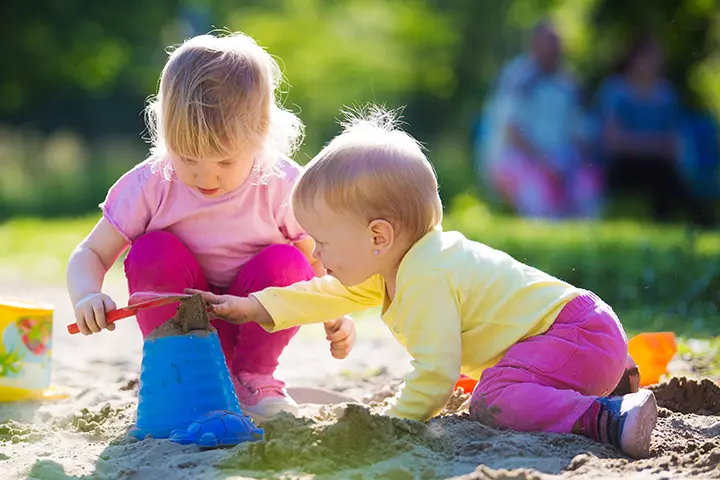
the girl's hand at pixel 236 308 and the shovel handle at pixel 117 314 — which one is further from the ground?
the girl's hand at pixel 236 308

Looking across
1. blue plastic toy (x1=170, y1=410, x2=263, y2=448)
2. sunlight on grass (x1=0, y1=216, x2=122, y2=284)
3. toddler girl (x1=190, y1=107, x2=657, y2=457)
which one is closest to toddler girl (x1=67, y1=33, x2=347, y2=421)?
toddler girl (x1=190, y1=107, x2=657, y2=457)

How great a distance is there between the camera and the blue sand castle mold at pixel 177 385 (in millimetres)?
2484

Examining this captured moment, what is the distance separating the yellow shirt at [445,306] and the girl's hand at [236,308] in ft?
0.09

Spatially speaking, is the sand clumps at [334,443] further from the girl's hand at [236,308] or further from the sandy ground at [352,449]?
the girl's hand at [236,308]

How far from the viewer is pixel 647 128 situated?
10758mm

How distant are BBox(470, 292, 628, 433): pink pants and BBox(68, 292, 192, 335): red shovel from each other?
2.68 ft

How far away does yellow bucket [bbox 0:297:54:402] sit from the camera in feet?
10.00

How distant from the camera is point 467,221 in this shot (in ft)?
28.4

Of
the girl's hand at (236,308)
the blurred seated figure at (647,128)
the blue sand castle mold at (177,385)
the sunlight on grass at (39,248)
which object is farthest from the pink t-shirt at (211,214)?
the blurred seated figure at (647,128)

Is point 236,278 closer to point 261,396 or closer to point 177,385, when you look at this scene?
point 261,396

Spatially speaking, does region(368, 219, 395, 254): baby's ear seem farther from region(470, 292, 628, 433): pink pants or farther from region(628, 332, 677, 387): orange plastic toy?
region(628, 332, 677, 387): orange plastic toy

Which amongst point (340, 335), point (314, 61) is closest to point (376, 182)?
point (340, 335)

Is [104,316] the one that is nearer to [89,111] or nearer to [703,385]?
[703,385]

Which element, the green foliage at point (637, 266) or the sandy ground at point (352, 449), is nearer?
the sandy ground at point (352, 449)
